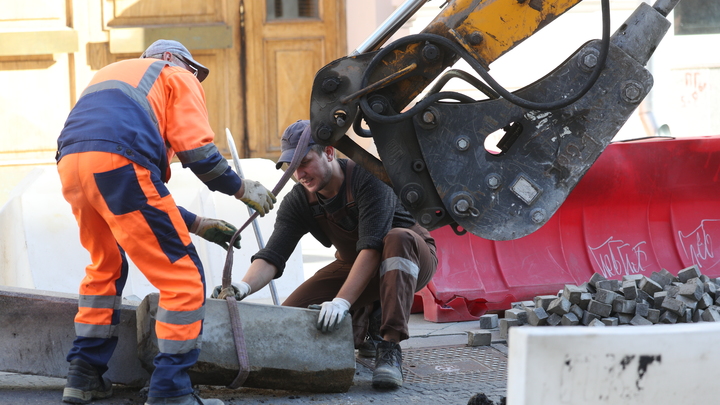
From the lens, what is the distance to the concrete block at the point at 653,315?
3752 millimetres

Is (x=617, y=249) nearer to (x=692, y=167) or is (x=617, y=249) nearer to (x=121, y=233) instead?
(x=692, y=167)

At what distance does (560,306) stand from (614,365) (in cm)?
234

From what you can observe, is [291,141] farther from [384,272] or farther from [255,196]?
[384,272]

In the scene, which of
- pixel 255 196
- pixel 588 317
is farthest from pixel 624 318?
pixel 255 196

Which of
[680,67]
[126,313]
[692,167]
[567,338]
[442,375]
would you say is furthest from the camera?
[680,67]

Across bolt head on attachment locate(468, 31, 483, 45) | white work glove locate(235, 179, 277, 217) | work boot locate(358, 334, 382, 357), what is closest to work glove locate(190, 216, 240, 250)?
white work glove locate(235, 179, 277, 217)

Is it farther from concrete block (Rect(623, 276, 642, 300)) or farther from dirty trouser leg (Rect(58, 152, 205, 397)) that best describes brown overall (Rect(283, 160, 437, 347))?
concrete block (Rect(623, 276, 642, 300))

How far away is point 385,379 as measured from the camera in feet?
10.1

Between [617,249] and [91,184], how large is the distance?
3.42 metres

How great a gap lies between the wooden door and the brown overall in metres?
3.43

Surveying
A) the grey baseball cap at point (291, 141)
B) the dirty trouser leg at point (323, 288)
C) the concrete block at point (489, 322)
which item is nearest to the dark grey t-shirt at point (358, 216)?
the dirty trouser leg at point (323, 288)

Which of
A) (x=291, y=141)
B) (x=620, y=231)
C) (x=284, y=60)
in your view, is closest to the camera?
(x=291, y=141)

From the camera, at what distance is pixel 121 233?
262 centimetres

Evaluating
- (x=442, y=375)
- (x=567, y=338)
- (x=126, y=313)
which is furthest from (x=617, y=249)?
(x=567, y=338)
